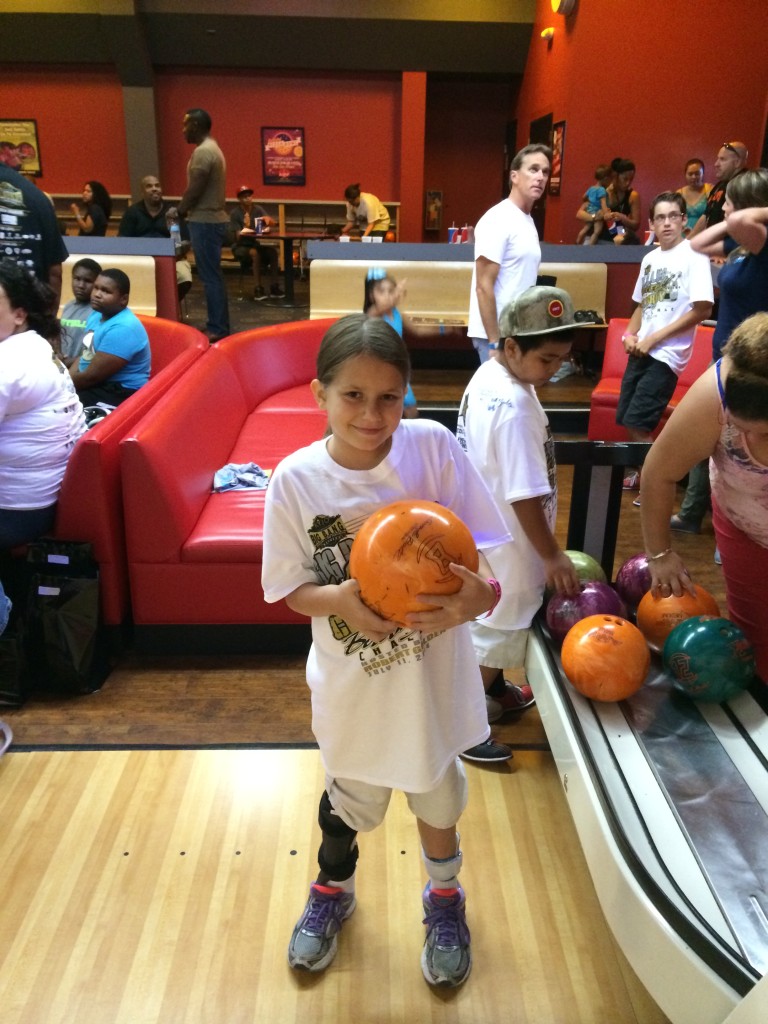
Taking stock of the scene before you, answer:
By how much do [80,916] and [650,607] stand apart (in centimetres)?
159

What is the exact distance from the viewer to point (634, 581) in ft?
7.79

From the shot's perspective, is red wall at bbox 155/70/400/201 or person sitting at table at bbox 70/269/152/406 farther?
red wall at bbox 155/70/400/201

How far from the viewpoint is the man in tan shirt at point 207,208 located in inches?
250

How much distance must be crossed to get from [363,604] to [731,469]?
0.97 meters

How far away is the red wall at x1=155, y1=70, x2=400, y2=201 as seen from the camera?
1208 cm

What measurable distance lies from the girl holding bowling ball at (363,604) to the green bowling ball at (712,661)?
0.60m

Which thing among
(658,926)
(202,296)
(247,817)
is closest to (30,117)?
(202,296)

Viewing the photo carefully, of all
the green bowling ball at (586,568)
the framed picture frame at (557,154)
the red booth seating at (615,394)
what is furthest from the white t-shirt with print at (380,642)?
the framed picture frame at (557,154)

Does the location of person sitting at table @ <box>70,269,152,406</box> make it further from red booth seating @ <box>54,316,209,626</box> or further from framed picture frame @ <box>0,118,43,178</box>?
framed picture frame @ <box>0,118,43,178</box>

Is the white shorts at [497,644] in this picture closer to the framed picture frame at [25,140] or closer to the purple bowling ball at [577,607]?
the purple bowling ball at [577,607]

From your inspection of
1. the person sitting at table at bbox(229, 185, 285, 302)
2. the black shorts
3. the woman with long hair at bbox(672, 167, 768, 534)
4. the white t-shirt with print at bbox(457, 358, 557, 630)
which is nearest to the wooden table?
the person sitting at table at bbox(229, 185, 285, 302)

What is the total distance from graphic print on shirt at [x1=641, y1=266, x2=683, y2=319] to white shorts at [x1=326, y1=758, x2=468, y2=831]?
3004mm

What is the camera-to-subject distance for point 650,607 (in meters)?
2.14

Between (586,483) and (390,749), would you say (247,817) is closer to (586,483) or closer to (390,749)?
(390,749)
